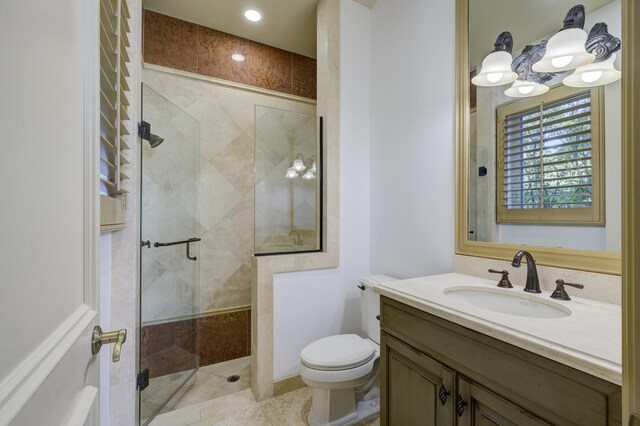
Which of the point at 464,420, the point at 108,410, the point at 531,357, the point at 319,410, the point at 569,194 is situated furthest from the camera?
the point at 319,410

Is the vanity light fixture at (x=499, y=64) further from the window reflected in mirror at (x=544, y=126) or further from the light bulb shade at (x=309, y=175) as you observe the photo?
the light bulb shade at (x=309, y=175)

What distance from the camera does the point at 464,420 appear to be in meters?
0.99

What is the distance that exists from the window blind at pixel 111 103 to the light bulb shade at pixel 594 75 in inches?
71.2

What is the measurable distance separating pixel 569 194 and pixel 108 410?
2340mm

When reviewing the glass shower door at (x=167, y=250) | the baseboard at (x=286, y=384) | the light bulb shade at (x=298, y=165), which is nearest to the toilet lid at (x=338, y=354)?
the baseboard at (x=286, y=384)

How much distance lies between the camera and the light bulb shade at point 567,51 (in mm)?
1161

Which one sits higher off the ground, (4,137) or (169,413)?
(4,137)

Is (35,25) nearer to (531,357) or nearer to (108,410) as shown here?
(531,357)

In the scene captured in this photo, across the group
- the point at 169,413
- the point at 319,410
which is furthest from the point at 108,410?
the point at 319,410

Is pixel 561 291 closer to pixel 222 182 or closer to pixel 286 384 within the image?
pixel 286 384

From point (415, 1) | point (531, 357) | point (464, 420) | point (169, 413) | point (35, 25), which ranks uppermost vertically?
point (415, 1)

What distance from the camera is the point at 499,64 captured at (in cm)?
146

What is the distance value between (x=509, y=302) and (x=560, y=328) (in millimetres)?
459

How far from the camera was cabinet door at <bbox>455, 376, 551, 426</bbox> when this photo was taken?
0.83 meters
